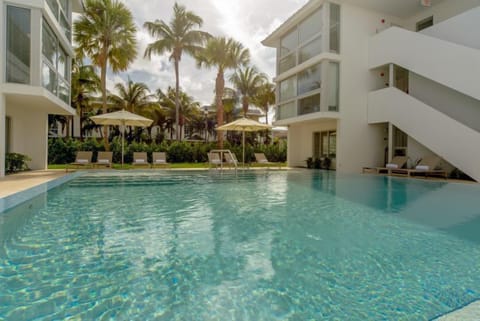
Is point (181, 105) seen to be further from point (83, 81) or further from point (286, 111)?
point (286, 111)

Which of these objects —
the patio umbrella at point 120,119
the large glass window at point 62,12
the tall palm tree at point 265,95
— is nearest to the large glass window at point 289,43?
the tall palm tree at point 265,95

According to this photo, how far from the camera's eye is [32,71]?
1077cm

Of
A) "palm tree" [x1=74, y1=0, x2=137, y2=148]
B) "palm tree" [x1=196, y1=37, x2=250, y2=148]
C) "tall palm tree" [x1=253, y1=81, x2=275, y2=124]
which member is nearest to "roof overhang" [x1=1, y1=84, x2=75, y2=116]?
"palm tree" [x1=74, y1=0, x2=137, y2=148]

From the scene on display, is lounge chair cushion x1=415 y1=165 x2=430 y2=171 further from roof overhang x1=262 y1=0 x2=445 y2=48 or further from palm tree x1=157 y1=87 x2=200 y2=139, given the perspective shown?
palm tree x1=157 y1=87 x2=200 y2=139

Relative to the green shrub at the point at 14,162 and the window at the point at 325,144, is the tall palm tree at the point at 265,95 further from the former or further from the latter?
the green shrub at the point at 14,162

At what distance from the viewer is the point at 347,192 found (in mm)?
8906

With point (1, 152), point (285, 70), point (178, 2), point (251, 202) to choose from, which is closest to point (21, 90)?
point (1, 152)

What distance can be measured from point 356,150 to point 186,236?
14.0 m

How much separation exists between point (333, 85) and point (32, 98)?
44.9ft

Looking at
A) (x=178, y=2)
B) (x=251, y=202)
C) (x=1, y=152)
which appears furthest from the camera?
(x=178, y=2)

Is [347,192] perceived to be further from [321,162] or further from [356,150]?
[321,162]

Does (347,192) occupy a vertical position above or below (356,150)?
below

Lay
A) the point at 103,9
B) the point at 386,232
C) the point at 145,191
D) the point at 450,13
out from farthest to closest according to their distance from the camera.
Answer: the point at 103,9 < the point at 450,13 < the point at 145,191 < the point at 386,232

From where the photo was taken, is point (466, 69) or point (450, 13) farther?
point (450, 13)
